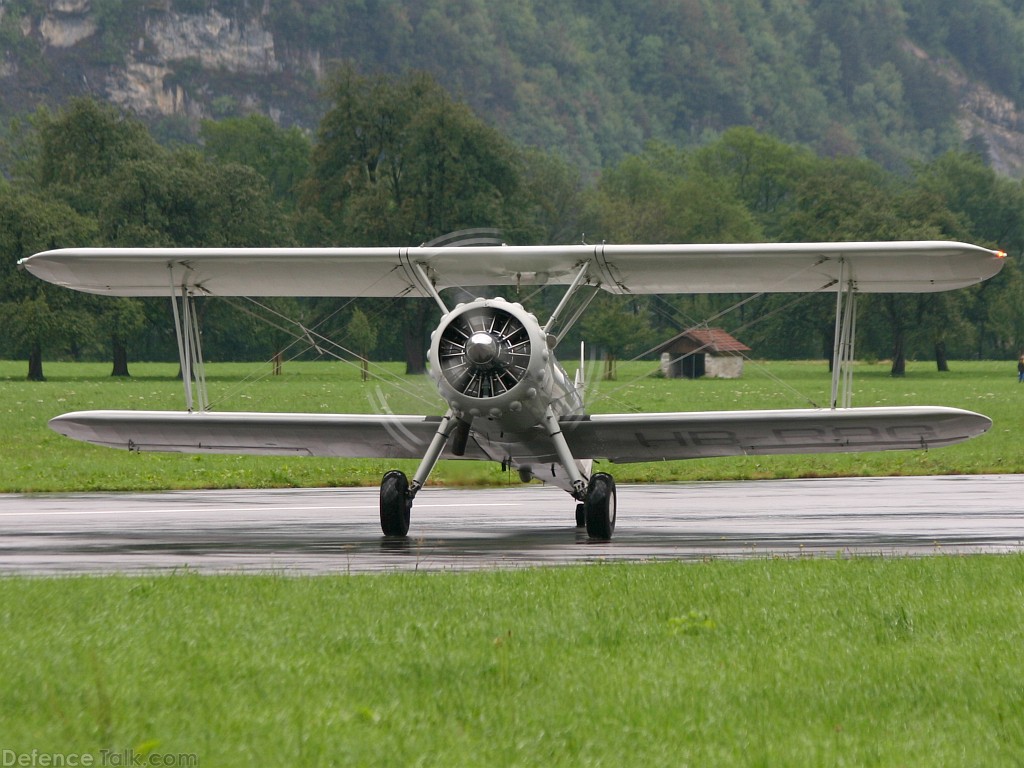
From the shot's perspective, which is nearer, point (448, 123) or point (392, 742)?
point (392, 742)

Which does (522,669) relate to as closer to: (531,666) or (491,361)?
(531,666)

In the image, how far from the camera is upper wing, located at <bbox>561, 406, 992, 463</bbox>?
13.4 m

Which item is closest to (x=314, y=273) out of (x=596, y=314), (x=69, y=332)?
(x=596, y=314)

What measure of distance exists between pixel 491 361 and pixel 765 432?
3097 mm

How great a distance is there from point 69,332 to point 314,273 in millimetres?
48738

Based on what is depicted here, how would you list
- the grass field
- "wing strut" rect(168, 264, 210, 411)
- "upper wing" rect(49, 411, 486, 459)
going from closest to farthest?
1. the grass field
2. "upper wing" rect(49, 411, 486, 459)
3. "wing strut" rect(168, 264, 210, 411)

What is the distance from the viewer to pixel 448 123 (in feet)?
226

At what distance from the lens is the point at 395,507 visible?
12.6 m

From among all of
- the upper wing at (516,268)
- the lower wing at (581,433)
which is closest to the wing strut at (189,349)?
the upper wing at (516,268)

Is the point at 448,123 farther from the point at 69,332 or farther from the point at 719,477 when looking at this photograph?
the point at 719,477

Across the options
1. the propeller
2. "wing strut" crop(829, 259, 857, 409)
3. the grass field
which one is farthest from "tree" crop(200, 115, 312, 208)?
the grass field

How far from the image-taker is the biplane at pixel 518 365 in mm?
12742

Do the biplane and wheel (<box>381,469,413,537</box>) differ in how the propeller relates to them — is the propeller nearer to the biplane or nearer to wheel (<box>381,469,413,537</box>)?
the biplane

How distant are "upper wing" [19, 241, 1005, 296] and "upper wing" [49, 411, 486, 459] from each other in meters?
1.56
